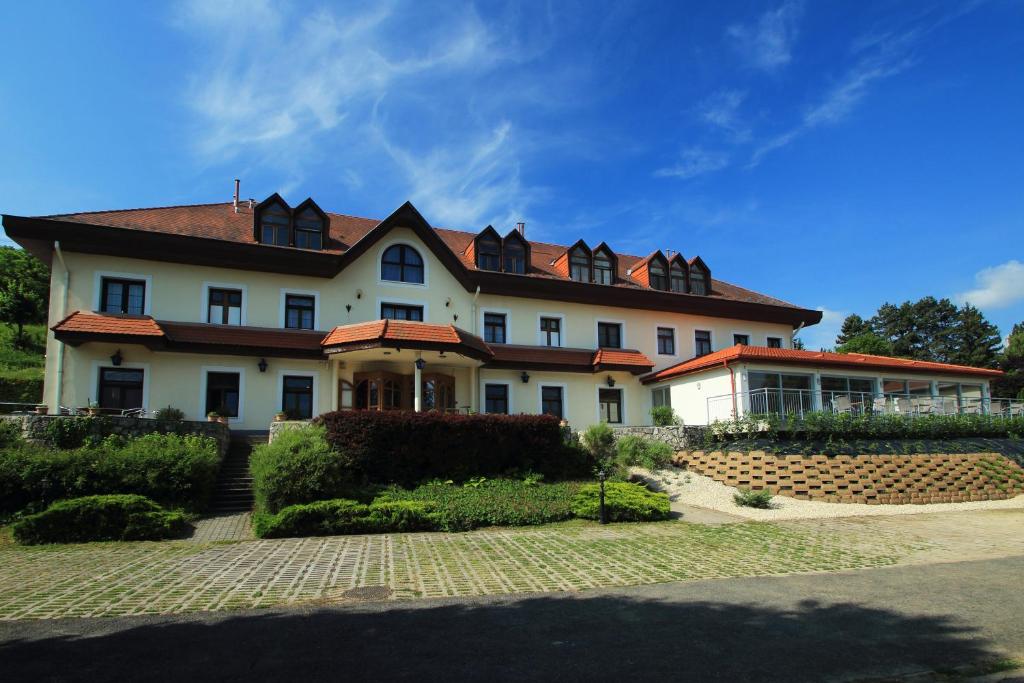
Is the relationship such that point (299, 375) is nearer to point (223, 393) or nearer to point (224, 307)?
point (223, 393)

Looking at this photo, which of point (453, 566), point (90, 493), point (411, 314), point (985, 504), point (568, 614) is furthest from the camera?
point (411, 314)

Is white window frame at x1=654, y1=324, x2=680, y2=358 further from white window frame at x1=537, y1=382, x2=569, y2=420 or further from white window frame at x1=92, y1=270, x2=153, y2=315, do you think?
white window frame at x1=92, y1=270, x2=153, y2=315

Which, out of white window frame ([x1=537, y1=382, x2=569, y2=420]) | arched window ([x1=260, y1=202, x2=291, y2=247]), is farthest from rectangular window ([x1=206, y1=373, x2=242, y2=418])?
white window frame ([x1=537, y1=382, x2=569, y2=420])

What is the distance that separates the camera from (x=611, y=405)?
2681cm

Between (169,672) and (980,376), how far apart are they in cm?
3328

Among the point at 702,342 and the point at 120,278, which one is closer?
the point at 120,278

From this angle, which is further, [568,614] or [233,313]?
[233,313]

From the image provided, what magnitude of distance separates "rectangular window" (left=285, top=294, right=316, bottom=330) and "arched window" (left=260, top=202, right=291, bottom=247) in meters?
2.04

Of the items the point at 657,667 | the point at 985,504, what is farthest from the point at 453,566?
the point at 985,504

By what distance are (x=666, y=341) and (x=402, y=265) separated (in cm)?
1245

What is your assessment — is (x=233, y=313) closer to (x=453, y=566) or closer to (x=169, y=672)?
(x=453, y=566)

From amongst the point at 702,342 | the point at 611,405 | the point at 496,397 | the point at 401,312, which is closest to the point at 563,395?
the point at 611,405

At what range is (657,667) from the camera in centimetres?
520

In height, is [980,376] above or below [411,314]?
below
